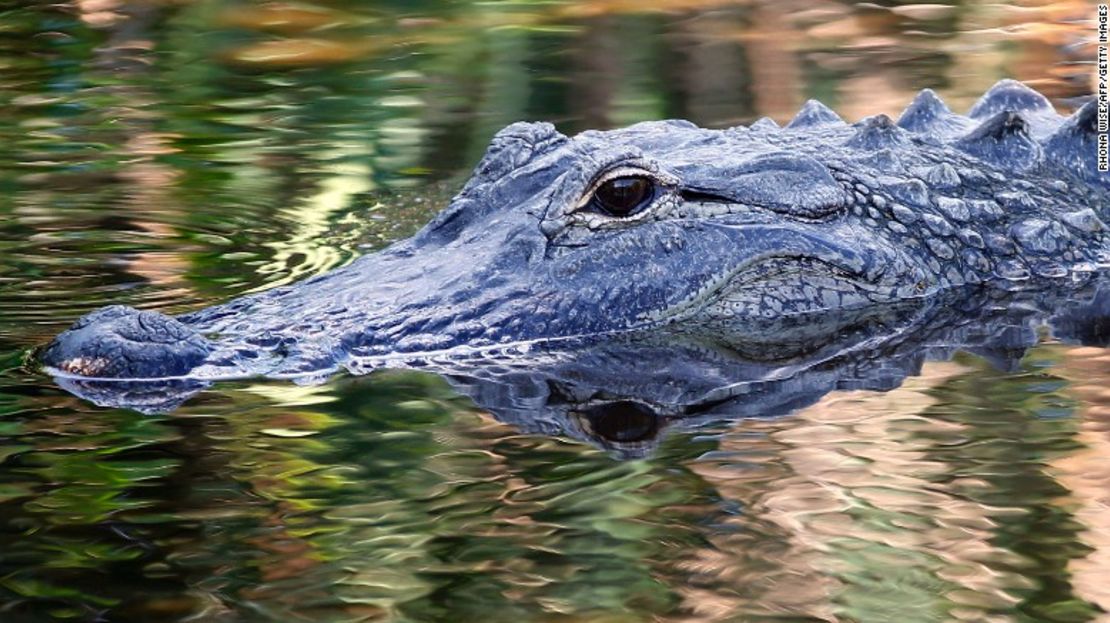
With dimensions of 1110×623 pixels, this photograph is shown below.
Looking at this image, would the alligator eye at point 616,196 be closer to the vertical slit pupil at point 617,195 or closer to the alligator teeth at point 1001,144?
the vertical slit pupil at point 617,195

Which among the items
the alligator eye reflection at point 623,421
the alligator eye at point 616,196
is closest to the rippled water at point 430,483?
the alligator eye reflection at point 623,421

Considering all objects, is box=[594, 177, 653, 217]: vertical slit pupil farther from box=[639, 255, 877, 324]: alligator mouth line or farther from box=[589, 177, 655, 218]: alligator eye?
box=[639, 255, 877, 324]: alligator mouth line

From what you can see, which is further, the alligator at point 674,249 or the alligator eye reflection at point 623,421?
the alligator at point 674,249

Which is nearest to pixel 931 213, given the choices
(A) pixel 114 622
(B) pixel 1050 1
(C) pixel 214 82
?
(A) pixel 114 622

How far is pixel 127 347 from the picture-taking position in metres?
5.40

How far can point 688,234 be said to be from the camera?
622 centimetres

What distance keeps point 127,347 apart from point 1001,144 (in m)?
3.46

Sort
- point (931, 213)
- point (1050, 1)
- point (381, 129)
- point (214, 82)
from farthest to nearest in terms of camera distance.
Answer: point (1050, 1)
point (214, 82)
point (381, 129)
point (931, 213)

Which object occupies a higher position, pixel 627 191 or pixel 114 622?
pixel 627 191

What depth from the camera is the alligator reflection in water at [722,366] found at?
5.39 meters

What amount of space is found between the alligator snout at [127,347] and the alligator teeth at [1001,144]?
10.3ft

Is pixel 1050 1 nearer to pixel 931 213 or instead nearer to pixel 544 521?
pixel 931 213

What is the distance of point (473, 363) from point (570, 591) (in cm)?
185

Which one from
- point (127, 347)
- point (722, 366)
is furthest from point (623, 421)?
point (127, 347)
